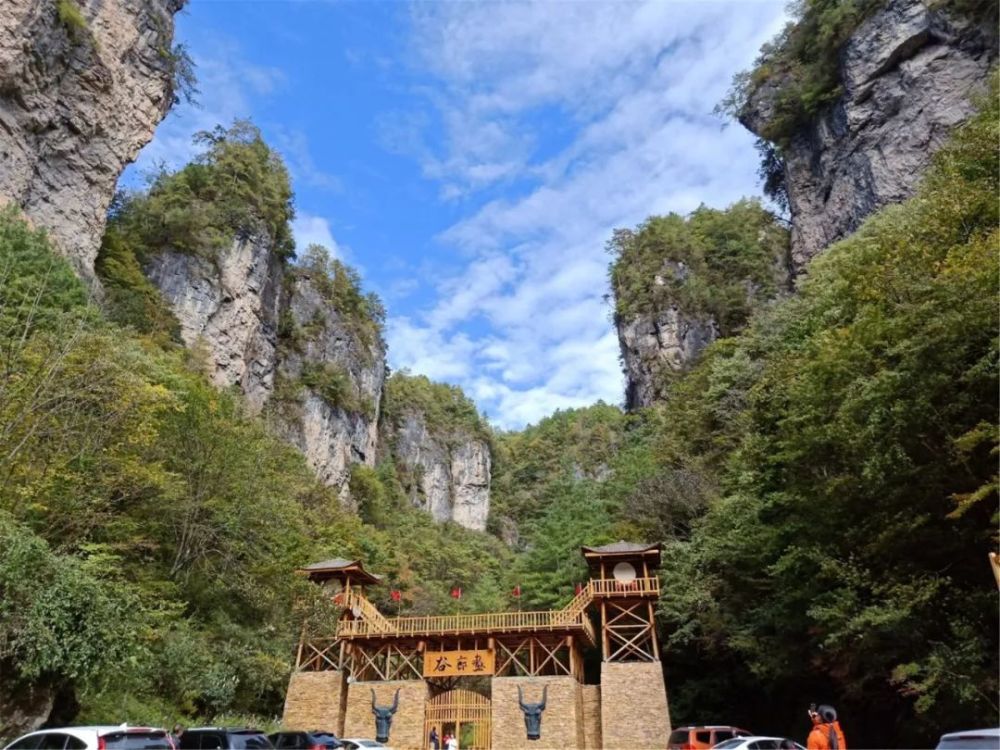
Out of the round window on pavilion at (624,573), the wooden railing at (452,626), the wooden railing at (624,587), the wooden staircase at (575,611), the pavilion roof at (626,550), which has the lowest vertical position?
the wooden railing at (452,626)

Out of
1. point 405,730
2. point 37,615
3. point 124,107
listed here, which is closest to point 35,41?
point 124,107

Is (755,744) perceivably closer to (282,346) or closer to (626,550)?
(626,550)

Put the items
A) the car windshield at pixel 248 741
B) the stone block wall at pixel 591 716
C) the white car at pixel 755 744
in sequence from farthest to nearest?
1. the stone block wall at pixel 591 716
2. the white car at pixel 755 744
3. the car windshield at pixel 248 741

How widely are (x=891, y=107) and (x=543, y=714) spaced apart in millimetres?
31098

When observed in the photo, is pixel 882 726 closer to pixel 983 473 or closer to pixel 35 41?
pixel 983 473

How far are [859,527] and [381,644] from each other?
13.9 metres

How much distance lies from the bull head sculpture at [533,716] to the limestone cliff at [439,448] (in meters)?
45.9

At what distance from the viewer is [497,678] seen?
65.6 feet

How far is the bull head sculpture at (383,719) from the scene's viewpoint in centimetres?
1988

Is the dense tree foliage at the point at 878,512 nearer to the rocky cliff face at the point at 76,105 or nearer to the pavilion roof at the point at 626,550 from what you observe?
the pavilion roof at the point at 626,550

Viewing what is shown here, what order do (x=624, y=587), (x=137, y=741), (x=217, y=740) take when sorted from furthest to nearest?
(x=624, y=587), (x=217, y=740), (x=137, y=741)

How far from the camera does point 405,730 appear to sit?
20.0m

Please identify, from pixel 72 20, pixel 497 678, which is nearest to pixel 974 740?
pixel 497 678

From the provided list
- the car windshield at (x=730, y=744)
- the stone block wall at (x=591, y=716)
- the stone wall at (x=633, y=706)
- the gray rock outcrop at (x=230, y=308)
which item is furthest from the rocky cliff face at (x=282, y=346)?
the car windshield at (x=730, y=744)
